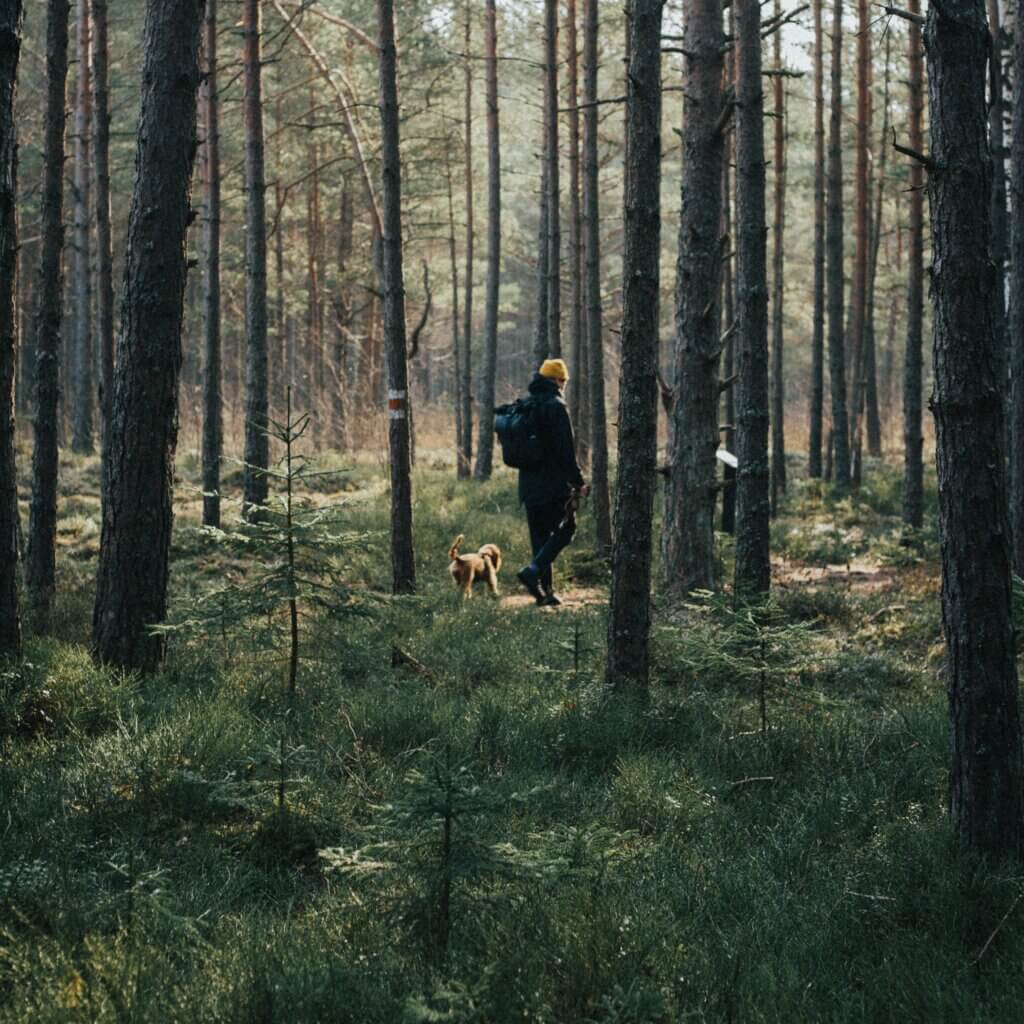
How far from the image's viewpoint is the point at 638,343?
6.63 m

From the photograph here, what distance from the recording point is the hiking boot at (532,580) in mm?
10984

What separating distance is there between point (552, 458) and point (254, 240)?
5.70m

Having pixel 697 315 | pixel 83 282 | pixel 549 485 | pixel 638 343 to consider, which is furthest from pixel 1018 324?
pixel 83 282

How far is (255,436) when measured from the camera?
47.3 feet

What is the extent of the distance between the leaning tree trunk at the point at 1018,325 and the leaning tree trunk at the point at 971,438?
21.4 ft

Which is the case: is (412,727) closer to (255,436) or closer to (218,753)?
(218,753)

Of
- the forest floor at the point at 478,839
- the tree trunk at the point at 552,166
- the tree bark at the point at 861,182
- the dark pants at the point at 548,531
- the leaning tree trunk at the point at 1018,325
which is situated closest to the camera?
the forest floor at the point at 478,839

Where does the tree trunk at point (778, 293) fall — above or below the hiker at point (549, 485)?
above

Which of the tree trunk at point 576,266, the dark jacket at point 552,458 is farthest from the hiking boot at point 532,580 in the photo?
the tree trunk at point 576,266

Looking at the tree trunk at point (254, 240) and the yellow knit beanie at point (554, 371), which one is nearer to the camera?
the yellow knit beanie at point (554, 371)

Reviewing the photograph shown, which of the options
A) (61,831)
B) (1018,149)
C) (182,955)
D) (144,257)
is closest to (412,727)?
(61,831)

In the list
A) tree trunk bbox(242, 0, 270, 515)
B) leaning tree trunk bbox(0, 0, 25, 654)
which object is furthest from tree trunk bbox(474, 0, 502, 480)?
leaning tree trunk bbox(0, 0, 25, 654)

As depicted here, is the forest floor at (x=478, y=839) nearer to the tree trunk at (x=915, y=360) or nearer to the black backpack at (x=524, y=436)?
the black backpack at (x=524, y=436)

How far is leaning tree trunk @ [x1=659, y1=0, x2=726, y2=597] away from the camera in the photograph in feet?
33.2
